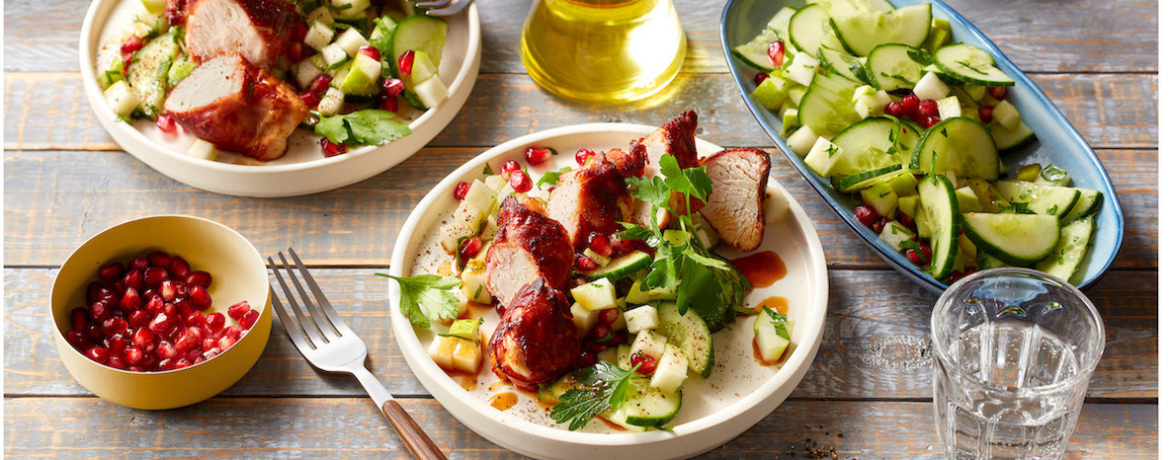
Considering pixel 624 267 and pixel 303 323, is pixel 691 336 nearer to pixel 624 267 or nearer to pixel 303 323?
pixel 624 267

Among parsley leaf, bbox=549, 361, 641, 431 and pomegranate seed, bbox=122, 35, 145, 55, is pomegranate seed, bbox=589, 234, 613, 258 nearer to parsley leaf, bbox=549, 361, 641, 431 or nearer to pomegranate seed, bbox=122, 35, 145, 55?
parsley leaf, bbox=549, 361, 641, 431

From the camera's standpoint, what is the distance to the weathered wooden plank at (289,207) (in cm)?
323

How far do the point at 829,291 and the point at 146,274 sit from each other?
7.11ft

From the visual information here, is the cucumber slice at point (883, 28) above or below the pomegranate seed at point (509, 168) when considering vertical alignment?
above

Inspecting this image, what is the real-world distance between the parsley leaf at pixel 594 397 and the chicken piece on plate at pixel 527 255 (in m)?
0.30

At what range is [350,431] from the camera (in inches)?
110

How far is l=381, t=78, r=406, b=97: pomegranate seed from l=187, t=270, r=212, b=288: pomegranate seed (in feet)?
2.99

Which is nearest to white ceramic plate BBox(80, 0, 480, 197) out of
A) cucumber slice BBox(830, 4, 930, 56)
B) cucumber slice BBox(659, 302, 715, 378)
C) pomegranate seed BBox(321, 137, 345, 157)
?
pomegranate seed BBox(321, 137, 345, 157)

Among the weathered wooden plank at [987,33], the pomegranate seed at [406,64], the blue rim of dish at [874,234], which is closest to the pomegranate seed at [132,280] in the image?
the pomegranate seed at [406,64]

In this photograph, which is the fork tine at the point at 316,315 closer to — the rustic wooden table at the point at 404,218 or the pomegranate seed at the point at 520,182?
the rustic wooden table at the point at 404,218

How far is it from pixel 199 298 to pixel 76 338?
0.35 meters

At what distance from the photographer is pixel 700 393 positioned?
8.98 feet

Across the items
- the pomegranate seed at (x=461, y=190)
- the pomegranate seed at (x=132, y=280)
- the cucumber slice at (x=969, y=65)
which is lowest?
the pomegranate seed at (x=132, y=280)

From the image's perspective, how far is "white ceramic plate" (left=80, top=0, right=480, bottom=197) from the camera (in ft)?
10.6
